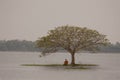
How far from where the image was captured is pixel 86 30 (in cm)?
2692

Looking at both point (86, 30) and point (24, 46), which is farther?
point (24, 46)

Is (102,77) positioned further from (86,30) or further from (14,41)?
(14,41)

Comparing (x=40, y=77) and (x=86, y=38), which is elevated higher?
(x=86, y=38)

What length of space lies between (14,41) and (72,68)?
38.9 feet

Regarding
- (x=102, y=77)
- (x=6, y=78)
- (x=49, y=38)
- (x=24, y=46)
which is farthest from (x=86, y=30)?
(x=24, y=46)

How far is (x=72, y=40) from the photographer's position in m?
26.3

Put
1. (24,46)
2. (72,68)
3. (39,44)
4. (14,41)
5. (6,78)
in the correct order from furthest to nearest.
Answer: (24,46) < (14,41) < (39,44) < (72,68) < (6,78)

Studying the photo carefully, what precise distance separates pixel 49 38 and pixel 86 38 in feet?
7.16

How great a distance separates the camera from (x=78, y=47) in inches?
1037

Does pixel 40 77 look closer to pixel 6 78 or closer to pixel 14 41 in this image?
pixel 6 78

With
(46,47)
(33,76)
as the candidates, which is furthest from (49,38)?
(33,76)

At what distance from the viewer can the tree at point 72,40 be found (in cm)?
2631

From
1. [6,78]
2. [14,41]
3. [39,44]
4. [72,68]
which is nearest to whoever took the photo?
[6,78]

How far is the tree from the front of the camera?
2631 cm
